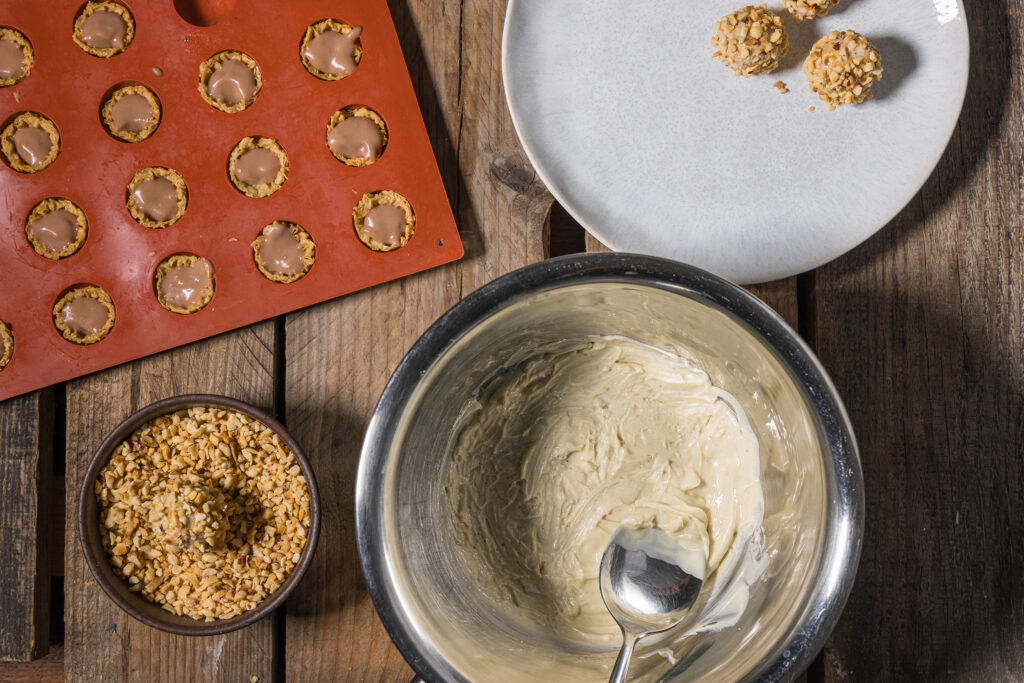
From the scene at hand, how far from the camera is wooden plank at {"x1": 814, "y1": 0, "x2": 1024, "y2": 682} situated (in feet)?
3.43

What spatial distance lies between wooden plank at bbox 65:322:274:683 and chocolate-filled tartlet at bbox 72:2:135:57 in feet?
1.42

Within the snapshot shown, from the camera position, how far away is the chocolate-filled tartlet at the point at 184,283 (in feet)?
3.49

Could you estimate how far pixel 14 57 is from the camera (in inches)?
42.2

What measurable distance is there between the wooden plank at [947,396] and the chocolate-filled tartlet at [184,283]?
848 millimetres

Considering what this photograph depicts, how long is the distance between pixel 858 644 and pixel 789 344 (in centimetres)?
56

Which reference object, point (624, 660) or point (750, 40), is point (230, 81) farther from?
point (624, 660)

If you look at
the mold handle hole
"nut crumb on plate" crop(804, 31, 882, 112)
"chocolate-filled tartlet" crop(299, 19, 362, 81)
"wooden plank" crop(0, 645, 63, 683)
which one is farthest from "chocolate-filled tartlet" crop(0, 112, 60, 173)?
"nut crumb on plate" crop(804, 31, 882, 112)

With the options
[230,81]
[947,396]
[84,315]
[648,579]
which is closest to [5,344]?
[84,315]

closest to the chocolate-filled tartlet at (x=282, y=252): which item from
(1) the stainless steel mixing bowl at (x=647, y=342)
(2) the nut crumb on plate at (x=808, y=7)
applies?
(1) the stainless steel mixing bowl at (x=647, y=342)

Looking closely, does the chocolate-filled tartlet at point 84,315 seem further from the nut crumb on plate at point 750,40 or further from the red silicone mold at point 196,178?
the nut crumb on plate at point 750,40

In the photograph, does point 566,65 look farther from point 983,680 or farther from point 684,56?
Answer: point 983,680

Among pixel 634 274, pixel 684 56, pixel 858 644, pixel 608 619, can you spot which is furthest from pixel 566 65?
pixel 858 644

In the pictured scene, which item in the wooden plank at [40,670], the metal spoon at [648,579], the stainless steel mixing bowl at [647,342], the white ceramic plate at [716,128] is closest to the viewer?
the stainless steel mixing bowl at [647,342]

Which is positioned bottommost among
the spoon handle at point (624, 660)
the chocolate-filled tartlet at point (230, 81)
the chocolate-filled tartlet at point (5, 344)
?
the spoon handle at point (624, 660)
